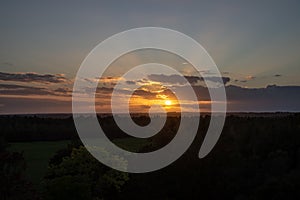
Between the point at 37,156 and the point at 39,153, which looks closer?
the point at 37,156

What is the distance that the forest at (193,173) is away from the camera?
13938 mm

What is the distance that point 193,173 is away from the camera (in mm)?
22484

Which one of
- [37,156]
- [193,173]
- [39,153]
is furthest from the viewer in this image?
[39,153]

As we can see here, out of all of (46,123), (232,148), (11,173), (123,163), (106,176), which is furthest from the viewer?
(46,123)

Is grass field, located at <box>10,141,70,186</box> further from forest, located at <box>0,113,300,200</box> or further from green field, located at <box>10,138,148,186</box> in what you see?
forest, located at <box>0,113,300,200</box>

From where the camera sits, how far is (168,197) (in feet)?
68.4

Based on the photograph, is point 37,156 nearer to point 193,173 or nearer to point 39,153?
point 39,153

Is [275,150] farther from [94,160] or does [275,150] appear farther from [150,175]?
[94,160]

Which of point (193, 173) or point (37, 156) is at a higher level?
point (37, 156)

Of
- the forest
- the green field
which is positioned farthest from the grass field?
the forest

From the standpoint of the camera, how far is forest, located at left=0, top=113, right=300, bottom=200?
13.9m

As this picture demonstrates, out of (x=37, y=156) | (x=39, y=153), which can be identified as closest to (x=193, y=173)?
(x=37, y=156)

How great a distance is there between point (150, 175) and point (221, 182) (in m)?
4.15

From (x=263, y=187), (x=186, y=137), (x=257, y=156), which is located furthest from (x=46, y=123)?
(x=263, y=187)
